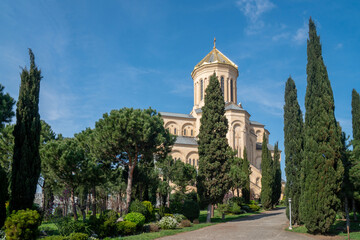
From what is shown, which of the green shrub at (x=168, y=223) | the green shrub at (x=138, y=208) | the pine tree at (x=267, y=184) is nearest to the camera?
the green shrub at (x=168, y=223)

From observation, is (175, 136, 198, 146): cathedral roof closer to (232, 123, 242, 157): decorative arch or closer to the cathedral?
the cathedral

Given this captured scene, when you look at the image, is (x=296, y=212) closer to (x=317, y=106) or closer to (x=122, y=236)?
(x=317, y=106)

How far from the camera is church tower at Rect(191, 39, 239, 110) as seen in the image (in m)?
42.5

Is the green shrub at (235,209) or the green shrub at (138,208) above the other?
the green shrub at (138,208)

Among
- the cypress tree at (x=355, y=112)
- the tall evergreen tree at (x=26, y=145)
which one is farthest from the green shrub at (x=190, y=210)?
the cypress tree at (x=355, y=112)

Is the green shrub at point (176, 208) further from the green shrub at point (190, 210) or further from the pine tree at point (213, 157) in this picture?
the pine tree at point (213, 157)

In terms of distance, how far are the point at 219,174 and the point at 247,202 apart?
40.7 ft

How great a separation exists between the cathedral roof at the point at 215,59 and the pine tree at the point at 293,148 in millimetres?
27145

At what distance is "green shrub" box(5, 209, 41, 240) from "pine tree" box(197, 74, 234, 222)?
9.66 metres

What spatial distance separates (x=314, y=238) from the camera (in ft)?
40.1

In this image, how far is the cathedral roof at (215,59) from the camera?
43.8 meters

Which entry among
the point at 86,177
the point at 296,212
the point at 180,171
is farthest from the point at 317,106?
the point at 180,171

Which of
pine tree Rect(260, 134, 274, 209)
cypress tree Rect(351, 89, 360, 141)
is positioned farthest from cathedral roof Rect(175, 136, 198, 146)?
cypress tree Rect(351, 89, 360, 141)

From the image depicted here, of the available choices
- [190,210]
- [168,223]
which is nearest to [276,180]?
[190,210]
